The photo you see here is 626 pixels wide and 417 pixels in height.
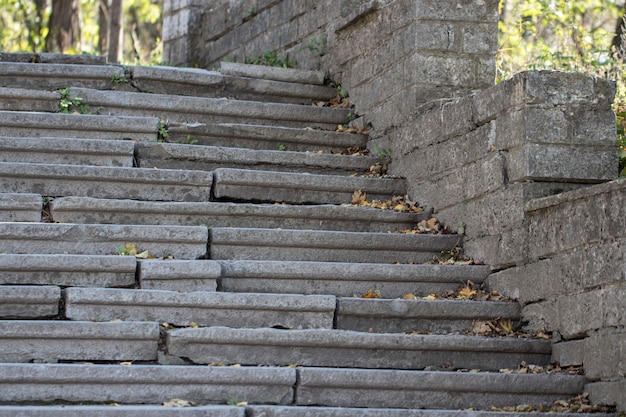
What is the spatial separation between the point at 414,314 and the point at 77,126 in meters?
3.12

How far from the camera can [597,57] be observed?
10484mm

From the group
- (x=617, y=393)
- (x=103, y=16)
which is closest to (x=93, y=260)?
(x=617, y=393)

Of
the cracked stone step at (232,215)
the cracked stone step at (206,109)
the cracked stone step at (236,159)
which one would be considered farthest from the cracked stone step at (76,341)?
the cracked stone step at (206,109)

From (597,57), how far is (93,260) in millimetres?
6134

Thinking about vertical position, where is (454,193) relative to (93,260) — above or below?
above

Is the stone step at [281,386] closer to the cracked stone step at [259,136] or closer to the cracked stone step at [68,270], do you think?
the cracked stone step at [68,270]

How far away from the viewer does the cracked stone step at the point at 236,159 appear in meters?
7.90

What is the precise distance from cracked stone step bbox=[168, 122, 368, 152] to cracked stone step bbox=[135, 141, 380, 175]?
1.10 ft

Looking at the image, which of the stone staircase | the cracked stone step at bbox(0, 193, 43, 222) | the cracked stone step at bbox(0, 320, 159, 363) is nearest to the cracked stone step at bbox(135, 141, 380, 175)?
the stone staircase

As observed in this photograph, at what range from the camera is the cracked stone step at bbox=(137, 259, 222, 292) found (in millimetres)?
6332

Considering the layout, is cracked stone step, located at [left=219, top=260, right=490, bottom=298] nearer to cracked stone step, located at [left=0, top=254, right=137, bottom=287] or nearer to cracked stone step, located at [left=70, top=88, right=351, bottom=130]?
A: cracked stone step, located at [left=0, top=254, right=137, bottom=287]

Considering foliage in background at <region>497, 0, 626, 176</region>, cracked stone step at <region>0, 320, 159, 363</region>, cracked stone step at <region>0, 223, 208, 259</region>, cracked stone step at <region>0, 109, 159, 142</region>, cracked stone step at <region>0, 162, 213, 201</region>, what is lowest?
cracked stone step at <region>0, 320, 159, 363</region>

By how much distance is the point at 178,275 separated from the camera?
20.9 feet

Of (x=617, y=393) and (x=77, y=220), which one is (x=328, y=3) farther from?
(x=617, y=393)
